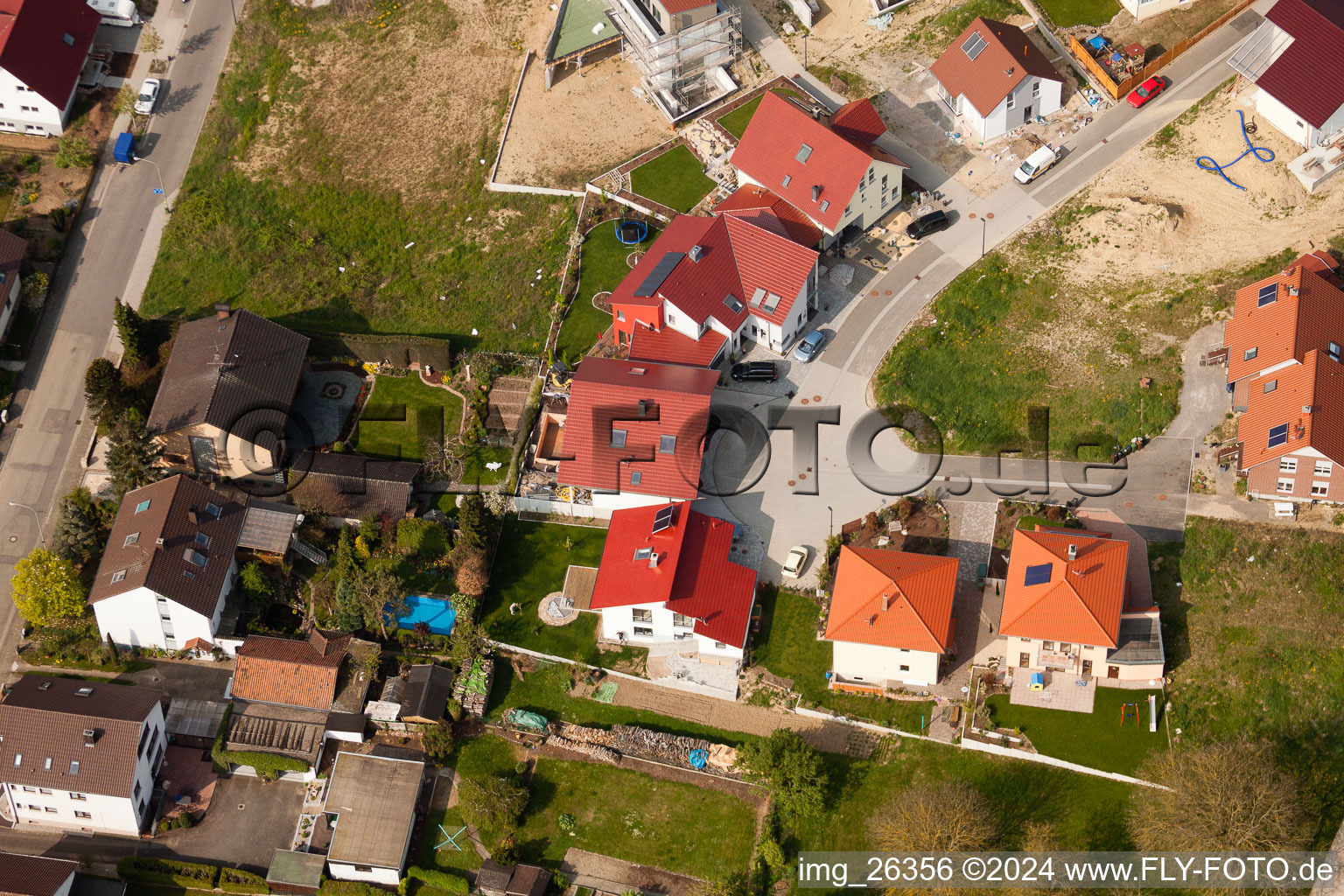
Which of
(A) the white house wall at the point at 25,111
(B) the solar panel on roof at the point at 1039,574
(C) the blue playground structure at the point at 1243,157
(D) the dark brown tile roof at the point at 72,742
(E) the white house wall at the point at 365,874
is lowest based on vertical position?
(E) the white house wall at the point at 365,874

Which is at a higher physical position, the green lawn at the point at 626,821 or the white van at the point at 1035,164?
the white van at the point at 1035,164

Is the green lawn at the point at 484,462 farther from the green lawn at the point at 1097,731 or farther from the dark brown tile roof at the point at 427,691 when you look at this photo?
the green lawn at the point at 1097,731

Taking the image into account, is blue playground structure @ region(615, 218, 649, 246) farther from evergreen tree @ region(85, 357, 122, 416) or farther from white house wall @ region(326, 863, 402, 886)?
white house wall @ region(326, 863, 402, 886)

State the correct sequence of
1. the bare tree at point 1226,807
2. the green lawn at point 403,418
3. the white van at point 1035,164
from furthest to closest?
the white van at point 1035,164 < the green lawn at point 403,418 < the bare tree at point 1226,807

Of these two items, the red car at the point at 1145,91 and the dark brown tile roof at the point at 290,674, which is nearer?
the dark brown tile roof at the point at 290,674

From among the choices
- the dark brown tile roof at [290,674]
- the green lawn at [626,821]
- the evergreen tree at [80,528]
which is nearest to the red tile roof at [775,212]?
the green lawn at [626,821]

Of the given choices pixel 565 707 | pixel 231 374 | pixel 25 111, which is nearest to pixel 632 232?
pixel 231 374
